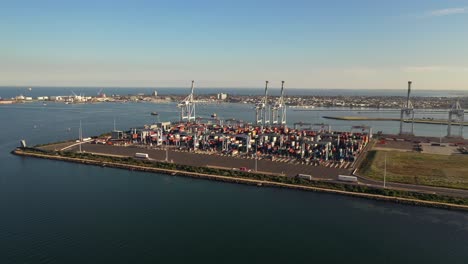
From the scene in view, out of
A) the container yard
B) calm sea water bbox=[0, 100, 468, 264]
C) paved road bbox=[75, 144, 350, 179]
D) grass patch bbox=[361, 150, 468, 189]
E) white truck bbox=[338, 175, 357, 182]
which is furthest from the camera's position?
the container yard

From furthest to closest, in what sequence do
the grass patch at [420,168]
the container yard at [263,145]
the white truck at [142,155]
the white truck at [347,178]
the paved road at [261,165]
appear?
the container yard at [263,145], the white truck at [142,155], the grass patch at [420,168], the white truck at [347,178], the paved road at [261,165]

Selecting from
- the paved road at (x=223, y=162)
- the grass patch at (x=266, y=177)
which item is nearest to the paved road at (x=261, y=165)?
the paved road at (x=223, y=162)

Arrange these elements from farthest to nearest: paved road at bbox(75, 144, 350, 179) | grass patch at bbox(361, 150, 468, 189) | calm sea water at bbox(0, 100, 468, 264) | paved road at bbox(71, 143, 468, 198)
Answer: paved road at bbox(75, 144, 350, 179)
grass patch at bbox(361, 150, 468, 189)
paved road at bbox(71, 143, 468, 198)
calm sea water at bbox(0, 100, 468, 264)

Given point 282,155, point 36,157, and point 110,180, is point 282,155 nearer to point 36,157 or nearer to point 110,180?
point 110,180

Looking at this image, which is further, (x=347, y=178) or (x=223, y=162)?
(x=223, y=162)

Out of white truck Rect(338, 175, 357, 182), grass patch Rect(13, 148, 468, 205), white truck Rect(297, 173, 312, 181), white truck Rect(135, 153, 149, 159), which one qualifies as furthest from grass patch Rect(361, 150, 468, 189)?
white truck Rect(135, 153, 149, 159)

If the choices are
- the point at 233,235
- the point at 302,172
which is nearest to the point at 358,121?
the point at 302,172

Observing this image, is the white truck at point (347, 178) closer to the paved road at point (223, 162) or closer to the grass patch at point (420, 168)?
the paved road at point (223, 162)

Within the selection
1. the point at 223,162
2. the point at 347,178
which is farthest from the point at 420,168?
the point at 223,162

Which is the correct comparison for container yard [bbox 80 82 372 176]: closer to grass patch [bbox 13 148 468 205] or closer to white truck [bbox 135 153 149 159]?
white truck [bbox 135 153 149 159]

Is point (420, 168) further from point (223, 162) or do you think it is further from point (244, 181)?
point (223, 162)

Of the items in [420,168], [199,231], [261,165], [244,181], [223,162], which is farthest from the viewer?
[223,162]
